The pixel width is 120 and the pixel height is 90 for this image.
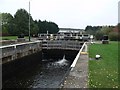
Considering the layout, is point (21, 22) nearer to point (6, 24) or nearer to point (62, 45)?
point (6, 24)

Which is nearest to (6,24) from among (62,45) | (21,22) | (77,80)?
(21,22)

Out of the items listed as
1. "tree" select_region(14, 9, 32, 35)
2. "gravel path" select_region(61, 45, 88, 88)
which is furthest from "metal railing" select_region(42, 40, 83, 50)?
"tree" select_region(14, 9, 32, 35)

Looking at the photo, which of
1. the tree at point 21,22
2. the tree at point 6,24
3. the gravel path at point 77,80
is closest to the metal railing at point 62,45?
the gravel path at point 77,80

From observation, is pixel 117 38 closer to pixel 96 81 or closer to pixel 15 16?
pixel 15 16

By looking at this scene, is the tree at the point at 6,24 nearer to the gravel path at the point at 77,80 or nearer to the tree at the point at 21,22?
the tree at the point at 21,22

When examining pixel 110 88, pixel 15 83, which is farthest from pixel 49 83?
pixel 110 88

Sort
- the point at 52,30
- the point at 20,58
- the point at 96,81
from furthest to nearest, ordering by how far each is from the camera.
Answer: the point at 52,30 < the point at 20,58 < the point at 96,81

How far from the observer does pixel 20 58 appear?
1071 inches

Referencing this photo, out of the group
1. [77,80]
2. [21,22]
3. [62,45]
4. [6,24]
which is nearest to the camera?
[77,80]

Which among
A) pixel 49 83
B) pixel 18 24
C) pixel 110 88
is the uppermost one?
pixel 18 24

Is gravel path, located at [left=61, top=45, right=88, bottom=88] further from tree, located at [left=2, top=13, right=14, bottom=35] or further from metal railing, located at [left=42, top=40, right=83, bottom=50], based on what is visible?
tree, located at [left=2, top=13, right=14, bottom=35]

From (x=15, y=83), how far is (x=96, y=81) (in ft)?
29.9

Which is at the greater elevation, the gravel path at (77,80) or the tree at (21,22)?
the tree at (21,22)

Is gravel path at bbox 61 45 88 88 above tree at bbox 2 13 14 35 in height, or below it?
below
